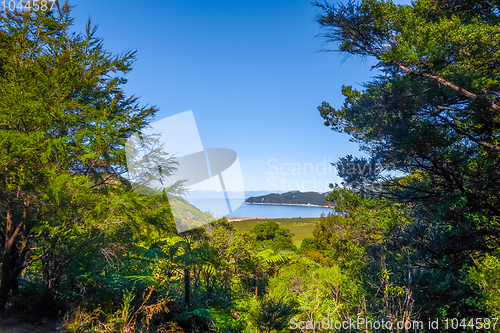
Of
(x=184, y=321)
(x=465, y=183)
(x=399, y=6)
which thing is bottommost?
(x=184, y=321)

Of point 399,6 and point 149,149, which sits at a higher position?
point 399,6

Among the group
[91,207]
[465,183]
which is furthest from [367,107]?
[91,207]

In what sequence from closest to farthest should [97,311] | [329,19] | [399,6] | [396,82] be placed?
[396,82] < [399,6] < [97,311] < [329,19]

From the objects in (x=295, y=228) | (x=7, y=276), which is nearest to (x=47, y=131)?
(x=7, y=276)

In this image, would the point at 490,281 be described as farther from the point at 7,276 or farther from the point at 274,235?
the point at 274,235

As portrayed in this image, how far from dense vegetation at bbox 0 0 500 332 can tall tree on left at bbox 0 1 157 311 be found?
0.04 metres

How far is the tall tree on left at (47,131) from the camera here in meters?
5.31

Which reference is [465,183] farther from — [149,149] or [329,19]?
[149,149]

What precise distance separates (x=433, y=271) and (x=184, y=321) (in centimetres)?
638

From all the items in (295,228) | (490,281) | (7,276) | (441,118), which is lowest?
(295,228)

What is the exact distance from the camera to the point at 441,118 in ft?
17.5

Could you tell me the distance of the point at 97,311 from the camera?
229 inches

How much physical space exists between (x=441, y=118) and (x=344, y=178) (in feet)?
8.23

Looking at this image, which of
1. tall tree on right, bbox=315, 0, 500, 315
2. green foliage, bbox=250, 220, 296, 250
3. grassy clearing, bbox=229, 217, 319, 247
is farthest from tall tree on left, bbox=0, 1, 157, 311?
green foliage, bbox=250, 220, 296, 250
